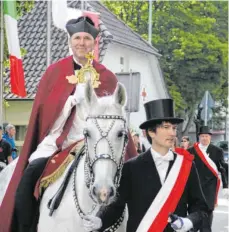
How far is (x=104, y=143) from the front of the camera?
502cm

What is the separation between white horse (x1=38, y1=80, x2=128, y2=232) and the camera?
490 centimetres

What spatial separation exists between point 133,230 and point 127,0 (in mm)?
35368

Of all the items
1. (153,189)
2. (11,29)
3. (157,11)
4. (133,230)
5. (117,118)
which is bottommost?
(133,230)

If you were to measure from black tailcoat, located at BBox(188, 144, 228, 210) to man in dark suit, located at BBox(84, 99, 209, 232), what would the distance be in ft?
21.3

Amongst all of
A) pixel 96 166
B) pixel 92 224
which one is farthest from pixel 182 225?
pixel 96 166

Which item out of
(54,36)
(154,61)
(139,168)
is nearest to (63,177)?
(139,168)

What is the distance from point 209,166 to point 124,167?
7.07 m

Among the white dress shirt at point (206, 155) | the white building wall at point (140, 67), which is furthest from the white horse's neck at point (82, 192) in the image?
the white building wall at point (140, 67)

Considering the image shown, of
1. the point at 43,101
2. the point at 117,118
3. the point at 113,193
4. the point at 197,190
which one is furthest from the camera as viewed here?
the point at 43,101

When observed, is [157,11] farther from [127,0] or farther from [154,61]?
[154,61]

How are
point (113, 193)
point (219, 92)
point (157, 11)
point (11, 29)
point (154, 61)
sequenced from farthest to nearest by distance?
1. point (219, 92)
2. point (157, 11)
3. point (154, 61)
4. point (11, 29)
5. point (113, 193)

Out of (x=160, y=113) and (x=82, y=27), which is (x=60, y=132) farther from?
(x=160, y=113)

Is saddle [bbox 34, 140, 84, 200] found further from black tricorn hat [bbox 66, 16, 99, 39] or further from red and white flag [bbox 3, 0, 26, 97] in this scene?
red and white flag [bbox 3, 0, 26, 97]

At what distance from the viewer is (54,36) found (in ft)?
84.6
